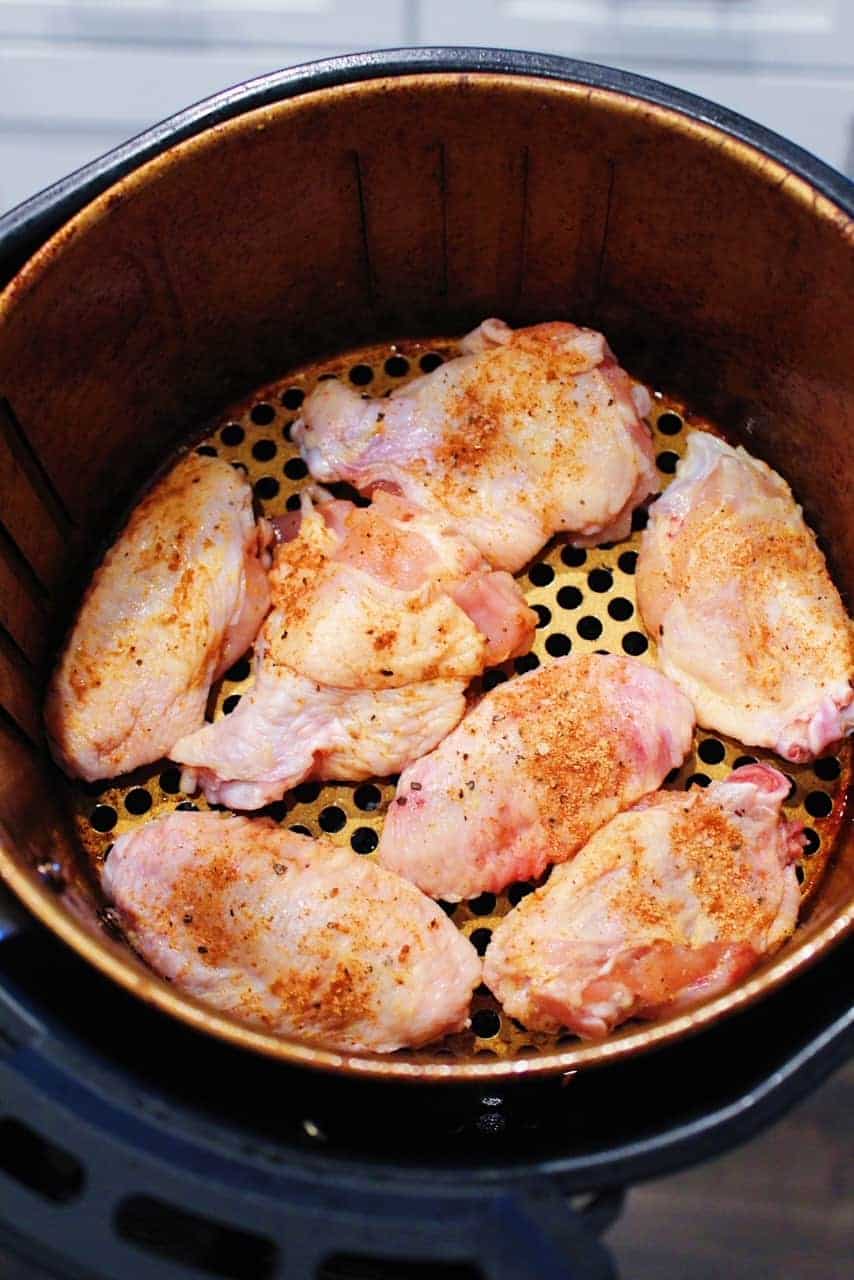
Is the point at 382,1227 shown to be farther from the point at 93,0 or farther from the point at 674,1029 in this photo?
the point at 93,0

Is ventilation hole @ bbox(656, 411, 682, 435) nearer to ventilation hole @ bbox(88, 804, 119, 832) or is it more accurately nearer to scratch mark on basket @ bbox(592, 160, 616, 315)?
scratch mark on basket @ bbox(592, 160, 616, 315)

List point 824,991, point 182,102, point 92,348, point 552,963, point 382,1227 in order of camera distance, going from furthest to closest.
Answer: point 182,102
point 92,348
point 552,963
point 824,991
point 382,1227

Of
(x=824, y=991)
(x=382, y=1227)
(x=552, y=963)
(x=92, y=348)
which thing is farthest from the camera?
(x=92, y=348)

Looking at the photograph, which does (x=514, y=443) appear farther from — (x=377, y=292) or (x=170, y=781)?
(x=170, y=781)

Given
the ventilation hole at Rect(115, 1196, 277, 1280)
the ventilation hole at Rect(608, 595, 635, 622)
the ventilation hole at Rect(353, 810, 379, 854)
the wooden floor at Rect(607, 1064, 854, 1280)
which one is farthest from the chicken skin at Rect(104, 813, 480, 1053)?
the ventilation hole at Rect(608, 595, 635, 622)

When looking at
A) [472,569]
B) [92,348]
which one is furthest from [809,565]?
[92,348]

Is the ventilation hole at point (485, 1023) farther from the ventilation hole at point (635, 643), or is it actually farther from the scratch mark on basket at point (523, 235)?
the scratch mark on basket at point (523, 235)

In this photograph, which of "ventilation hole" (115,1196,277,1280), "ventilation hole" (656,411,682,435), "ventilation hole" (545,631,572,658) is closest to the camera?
"ventilation hole" (115,1196,277,1280)

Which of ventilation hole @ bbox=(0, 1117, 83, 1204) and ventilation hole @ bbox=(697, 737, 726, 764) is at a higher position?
ventilation hole @ bbox=(697, 737, 726, 764)
